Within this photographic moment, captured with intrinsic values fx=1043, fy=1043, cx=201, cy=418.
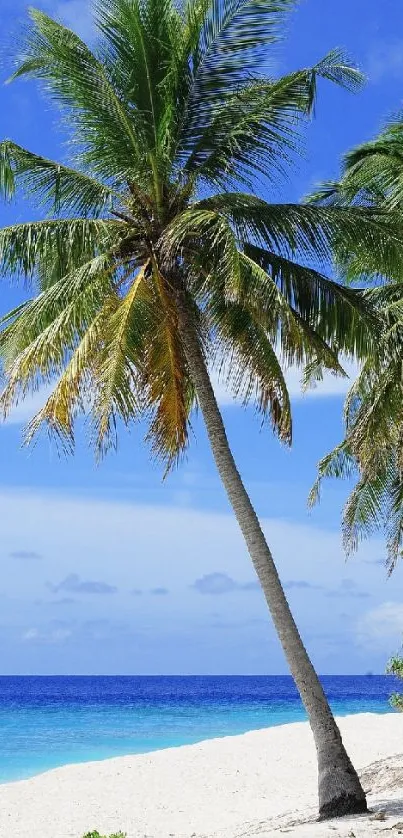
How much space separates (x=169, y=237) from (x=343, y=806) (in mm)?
6268

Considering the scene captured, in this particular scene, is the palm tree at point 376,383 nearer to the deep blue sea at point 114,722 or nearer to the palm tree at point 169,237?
the palm tree at point 169,237

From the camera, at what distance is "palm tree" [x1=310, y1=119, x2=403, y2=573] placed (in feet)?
46.7

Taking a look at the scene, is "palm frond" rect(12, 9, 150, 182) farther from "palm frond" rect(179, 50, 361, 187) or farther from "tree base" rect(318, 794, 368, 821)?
"tree base" rect(318, 794, 368, 821)

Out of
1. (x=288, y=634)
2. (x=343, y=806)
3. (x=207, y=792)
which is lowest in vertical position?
(x=343, y=806)

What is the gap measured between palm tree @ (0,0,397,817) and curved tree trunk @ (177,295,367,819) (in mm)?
25

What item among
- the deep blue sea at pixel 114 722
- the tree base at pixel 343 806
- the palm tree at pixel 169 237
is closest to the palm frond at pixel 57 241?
the palm tree at pixel 169 237

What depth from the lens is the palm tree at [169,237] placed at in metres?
11.8

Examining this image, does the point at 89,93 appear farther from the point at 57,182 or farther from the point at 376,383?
the point at 376,383

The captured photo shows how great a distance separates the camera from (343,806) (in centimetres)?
1069

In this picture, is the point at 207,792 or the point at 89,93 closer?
the point at 89,93

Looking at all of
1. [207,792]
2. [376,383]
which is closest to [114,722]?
[207,792]

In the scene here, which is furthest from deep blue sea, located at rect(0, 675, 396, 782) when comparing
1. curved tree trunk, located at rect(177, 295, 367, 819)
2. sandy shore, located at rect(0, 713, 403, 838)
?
curved tree trunk, located at rect(177, 295, 367, 819)

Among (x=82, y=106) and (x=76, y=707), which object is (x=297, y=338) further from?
(x=76, y=707)

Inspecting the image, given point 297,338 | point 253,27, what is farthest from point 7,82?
point 297,338
